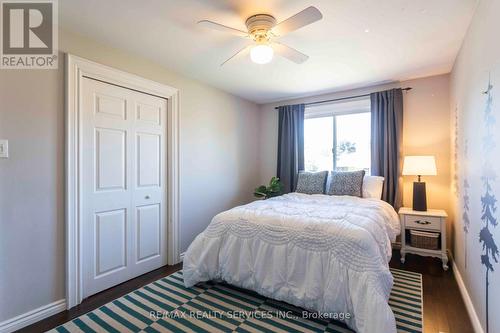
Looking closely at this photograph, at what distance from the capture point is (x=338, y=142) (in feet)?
13.1

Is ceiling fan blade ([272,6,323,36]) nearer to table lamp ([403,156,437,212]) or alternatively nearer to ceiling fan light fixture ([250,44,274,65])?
ceiling fan light fixture ([250,44,274,65])

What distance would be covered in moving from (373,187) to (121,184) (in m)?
2.96

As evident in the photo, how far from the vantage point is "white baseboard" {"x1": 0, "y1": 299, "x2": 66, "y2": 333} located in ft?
5.89

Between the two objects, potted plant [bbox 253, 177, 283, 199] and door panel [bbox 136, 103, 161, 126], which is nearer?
door panel [bbox 136, 103, 161, 126]

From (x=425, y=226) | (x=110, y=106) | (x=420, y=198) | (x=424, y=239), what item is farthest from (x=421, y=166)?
(x=110, y=106)

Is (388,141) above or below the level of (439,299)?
above

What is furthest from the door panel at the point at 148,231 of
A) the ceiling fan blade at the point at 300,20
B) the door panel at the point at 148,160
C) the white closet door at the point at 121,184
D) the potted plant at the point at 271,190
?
the ceiling fan blade at the point at 300,20

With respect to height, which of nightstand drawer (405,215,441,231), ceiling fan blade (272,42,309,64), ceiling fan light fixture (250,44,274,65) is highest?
Result: ceiling fan blade (272,42,309,64)

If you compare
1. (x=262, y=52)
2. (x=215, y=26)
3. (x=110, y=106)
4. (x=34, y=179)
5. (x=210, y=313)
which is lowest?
(x=210, y=313)

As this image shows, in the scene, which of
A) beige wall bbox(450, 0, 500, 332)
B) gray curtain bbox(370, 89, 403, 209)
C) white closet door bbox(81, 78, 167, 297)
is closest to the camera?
beige wall bbox(450, 0, 500, 332)

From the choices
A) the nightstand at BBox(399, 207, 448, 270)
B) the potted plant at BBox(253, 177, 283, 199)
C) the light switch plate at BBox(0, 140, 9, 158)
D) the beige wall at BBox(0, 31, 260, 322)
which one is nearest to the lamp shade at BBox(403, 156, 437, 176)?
the nightstand at BBox(399, 207, 448, 270)

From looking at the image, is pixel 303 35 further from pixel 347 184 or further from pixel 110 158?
pixel 110 158

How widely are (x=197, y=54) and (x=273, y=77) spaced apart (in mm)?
1087

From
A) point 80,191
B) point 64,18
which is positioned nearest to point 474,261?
point 80,191
